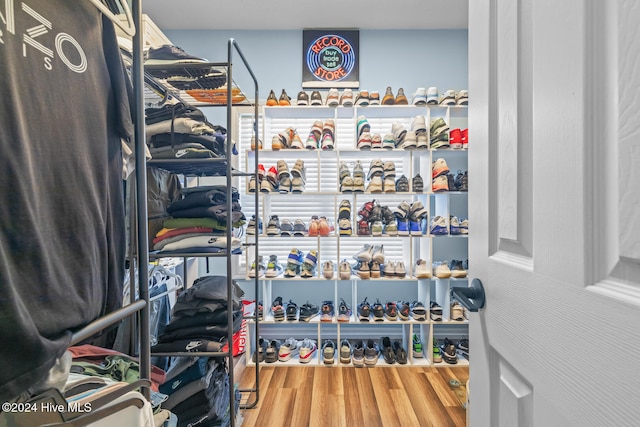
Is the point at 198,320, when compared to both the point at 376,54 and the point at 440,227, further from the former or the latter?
the point at 376,54

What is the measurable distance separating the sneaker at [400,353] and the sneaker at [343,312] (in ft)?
1.47

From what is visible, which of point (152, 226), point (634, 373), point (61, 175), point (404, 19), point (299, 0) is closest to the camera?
point (634, 373)

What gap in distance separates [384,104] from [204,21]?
1.76 metres

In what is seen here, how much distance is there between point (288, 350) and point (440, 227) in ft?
5.19

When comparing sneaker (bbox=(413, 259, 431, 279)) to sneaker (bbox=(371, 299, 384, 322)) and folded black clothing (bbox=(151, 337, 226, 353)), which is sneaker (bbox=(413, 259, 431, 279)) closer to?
sneaker (bbox=(371, 299, 384, 322))

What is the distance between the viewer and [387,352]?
250cm

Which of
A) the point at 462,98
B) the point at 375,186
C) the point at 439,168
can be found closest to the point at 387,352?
the point at 375,186

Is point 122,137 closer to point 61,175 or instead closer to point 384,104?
point 61,175

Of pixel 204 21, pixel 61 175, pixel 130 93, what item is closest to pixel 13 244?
pixel 61 175

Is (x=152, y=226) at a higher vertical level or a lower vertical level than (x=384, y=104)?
lower

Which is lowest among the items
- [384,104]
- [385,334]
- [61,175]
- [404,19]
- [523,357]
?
[385,334]

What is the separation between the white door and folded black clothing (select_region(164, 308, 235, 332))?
125cm

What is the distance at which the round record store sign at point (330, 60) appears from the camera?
2.88 m

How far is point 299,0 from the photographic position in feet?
8.19
